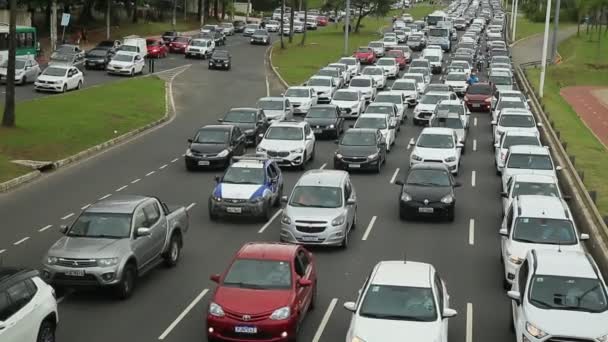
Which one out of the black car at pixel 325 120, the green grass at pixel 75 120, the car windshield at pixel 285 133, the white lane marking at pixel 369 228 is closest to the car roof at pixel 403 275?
the white lane marking at pixel 369 228

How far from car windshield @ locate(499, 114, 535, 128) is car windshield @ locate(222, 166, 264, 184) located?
47.2ft

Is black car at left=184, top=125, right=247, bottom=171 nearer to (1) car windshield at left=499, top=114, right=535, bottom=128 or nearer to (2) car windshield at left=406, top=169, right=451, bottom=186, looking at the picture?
(2) car windshield at left=406, top=169, right=451, bottom=186

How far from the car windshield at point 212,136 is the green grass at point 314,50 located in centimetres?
2542

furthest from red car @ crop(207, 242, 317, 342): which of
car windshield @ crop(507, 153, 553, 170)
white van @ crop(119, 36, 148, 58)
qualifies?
white van @ crop(119, 36, 148, 58)

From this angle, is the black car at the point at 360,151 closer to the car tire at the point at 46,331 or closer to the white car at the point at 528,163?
the white car at the point at 528,163

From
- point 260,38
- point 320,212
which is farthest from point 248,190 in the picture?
point 260,38

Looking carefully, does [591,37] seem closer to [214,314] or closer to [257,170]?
[257,170]

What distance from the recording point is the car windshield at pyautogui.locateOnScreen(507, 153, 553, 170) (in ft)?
91.4

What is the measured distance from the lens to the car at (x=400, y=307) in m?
13.4

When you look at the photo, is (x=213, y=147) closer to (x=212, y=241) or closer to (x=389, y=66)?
(x=212, y=241)

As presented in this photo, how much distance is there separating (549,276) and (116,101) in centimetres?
3409

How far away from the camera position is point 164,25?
103 metres

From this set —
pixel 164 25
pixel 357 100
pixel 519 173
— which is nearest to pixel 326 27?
pixel 164 25

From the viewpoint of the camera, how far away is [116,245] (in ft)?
57.1
